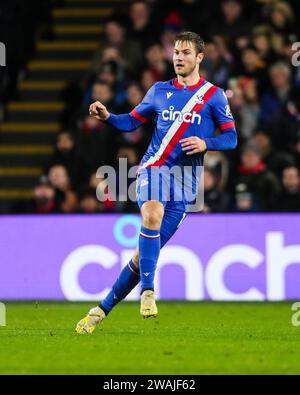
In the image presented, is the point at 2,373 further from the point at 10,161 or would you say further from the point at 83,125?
the point at 10,161

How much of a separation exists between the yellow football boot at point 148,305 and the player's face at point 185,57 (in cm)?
185

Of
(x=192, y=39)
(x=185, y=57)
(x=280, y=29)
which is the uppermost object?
(x=280, y=29)

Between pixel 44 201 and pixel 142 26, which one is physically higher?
pixel 142 26

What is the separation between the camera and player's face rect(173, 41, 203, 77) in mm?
10141

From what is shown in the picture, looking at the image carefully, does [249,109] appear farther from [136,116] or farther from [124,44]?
[136,116]

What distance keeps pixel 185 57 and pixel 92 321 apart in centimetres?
227

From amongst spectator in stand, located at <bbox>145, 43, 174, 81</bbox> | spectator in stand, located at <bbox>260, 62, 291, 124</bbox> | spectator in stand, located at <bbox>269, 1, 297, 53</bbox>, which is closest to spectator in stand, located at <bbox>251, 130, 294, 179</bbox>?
spectator in stand, located at <bbox>260, 62, 291, 124</bbox>

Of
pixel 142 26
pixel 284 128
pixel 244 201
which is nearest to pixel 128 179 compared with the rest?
pixel 244 201

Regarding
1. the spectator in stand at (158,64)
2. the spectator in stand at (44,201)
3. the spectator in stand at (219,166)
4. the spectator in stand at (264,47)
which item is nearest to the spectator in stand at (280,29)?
the spectator in stand at (264,47)

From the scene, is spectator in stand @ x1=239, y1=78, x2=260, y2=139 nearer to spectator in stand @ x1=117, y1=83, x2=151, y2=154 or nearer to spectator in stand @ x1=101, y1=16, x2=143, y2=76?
spectator in stand @ x1=117, y1=83, x2=151, y2=154

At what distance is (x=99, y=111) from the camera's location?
10.0 meters

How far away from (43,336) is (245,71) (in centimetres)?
697

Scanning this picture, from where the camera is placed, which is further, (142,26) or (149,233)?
(142,26)
